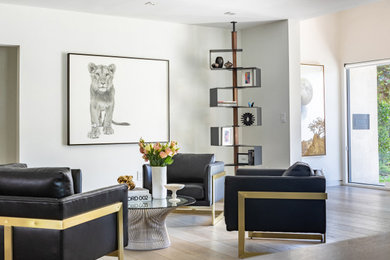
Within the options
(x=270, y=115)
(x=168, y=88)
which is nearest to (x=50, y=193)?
(x=168, y=88)

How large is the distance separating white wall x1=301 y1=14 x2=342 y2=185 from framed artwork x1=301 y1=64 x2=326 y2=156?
12cm

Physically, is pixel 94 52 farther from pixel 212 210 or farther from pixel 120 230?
pixel 120 230

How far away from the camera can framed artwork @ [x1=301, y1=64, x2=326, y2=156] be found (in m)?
7.83

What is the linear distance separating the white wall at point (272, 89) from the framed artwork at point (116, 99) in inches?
57.4

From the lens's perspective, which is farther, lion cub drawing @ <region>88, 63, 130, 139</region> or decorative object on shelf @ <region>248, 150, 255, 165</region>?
decorative object on shelf @ <region>248, 150, 255, 165</region>

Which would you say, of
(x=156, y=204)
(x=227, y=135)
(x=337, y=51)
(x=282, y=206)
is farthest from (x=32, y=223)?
(x=337, y=51)

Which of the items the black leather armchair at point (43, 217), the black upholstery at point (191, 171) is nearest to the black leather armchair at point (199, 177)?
the black upholstery at point (191, 171)

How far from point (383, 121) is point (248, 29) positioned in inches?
109

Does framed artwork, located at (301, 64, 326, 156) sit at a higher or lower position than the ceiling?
lower

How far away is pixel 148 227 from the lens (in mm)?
4203

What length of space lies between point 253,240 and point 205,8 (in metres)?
3.15

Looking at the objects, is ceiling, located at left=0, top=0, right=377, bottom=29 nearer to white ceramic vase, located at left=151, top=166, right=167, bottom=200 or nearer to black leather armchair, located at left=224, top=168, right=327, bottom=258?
white ceramic vase, located at left=151, top=166, right=167, bottom=200

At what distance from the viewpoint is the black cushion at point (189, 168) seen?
567 centimetres

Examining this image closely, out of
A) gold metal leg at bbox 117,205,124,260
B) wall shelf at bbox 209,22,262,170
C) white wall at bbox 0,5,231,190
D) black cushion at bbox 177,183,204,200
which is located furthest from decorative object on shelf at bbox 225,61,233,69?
gold metal leg at bbox 117,205,124,260
